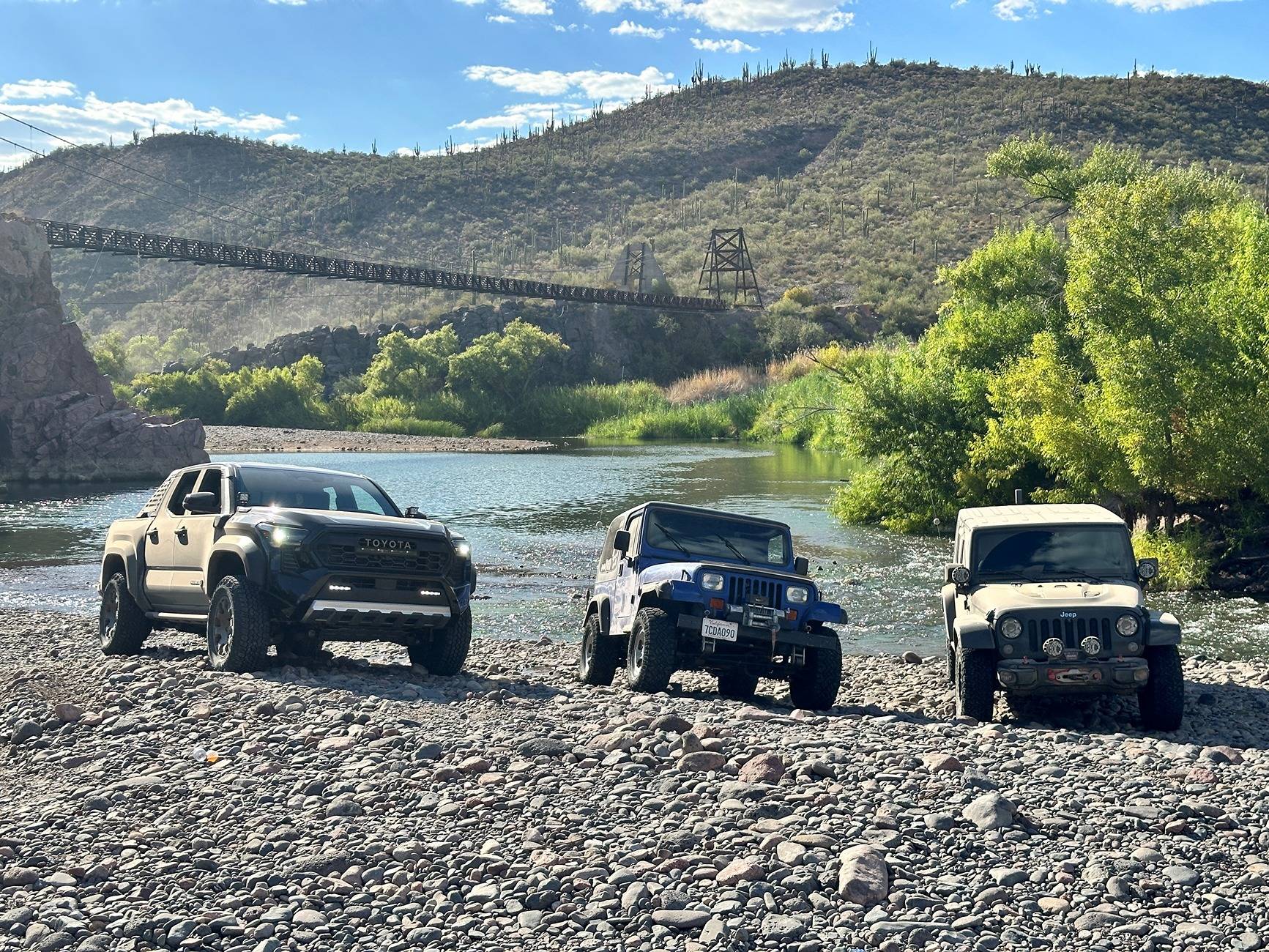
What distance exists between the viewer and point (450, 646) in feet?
46.7

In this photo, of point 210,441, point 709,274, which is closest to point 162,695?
point 210,441

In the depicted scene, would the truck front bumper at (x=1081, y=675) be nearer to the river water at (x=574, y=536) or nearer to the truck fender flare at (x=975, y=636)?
the truck fender flare at (x=975, y=636)

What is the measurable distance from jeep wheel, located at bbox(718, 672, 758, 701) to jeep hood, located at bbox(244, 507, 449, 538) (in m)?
3.09

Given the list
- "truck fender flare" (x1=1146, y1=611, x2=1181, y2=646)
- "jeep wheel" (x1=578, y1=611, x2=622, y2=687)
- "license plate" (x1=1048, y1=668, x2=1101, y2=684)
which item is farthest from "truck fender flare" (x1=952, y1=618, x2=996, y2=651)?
"jeep wheel" (x1=578, y1=611, x2=622, y2=687)

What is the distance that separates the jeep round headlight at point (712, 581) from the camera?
12766 millimetres

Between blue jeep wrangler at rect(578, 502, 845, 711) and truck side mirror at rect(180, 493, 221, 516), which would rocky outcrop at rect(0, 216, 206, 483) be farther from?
blue jeep wrangler at rect(578, 502, 845, 711)

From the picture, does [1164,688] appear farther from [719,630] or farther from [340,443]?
[340,443]

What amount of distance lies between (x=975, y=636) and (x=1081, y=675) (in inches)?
35.9

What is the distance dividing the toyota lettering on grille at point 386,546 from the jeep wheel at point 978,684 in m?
5.22

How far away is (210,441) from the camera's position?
82938mm

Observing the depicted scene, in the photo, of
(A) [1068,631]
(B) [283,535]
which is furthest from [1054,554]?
(B) [283,535]

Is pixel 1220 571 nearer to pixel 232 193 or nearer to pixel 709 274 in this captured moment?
pixel 709 274

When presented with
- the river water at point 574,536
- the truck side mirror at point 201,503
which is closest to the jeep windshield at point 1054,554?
the river water at point 574,536

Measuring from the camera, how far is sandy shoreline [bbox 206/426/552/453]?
80.9 m
